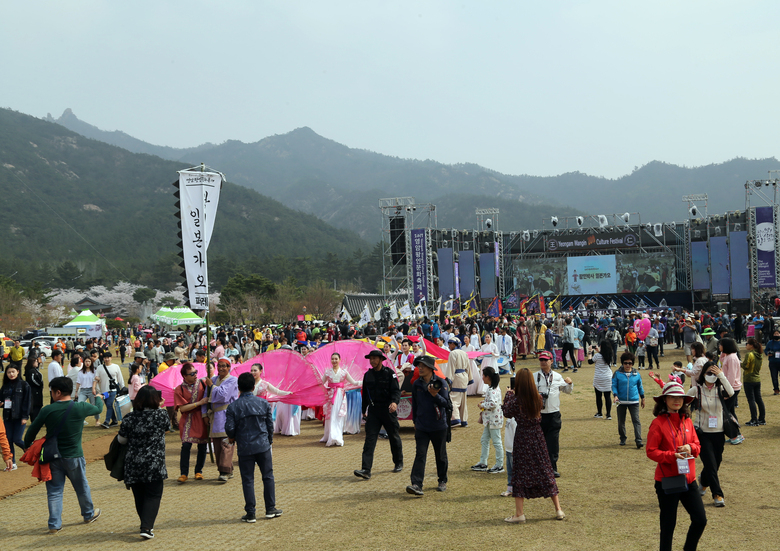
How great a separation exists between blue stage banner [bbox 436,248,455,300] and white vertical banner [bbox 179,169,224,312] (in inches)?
1343

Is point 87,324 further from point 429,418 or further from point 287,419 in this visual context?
point 429,418

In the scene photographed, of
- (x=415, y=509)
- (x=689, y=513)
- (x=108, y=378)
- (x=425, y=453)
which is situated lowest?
(x=415, y=509)

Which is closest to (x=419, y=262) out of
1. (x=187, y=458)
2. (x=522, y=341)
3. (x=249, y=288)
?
(x=249, y=288)

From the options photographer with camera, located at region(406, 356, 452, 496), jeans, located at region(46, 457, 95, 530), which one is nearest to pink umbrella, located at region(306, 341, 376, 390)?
photographer with camera, located at region(406, 356, 452, 496)

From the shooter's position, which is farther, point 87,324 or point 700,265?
point 700,265

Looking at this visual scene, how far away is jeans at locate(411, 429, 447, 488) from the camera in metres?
6.38

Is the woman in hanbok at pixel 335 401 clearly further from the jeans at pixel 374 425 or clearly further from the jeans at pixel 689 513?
the jeans at pixel 689 513

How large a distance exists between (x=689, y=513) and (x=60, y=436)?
17.1 feet

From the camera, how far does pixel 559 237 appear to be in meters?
44.7

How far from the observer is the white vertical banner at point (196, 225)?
29.0 feet

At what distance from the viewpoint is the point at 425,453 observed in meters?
6.44

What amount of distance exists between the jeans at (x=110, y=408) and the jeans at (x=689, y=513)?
10676mm

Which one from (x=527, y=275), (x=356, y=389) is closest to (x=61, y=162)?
(x=527, y=275)

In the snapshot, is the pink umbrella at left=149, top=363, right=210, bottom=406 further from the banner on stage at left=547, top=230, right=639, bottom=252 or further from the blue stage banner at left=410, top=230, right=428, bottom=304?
the banner on stage at left=547, top=230, right=639, bottom=252
